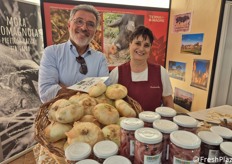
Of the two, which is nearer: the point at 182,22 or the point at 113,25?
the point at 113,25

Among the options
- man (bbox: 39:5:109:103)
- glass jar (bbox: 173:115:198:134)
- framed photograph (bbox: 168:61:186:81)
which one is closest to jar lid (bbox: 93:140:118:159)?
glass jar (bbox: 173:115:198:134)

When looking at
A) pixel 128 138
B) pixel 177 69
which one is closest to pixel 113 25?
pixel 177 69

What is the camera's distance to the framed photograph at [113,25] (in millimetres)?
1817

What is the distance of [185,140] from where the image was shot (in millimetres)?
480

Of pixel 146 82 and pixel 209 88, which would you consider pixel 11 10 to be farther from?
pixel 209 88

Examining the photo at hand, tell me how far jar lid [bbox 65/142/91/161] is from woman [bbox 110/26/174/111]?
916 mm

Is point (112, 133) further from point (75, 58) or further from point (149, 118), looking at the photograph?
point (75, 58)

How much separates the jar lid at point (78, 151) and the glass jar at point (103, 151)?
3cm

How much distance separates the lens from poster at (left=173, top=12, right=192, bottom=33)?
217 centimetres

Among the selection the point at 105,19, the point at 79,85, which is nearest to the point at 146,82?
the point at 79,85

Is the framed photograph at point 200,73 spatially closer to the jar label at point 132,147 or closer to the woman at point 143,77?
the woman at point 143,77

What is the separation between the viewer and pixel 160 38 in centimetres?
244

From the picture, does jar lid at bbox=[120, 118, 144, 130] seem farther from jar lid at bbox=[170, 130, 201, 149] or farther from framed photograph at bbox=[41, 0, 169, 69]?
framed photograph at bbox=[41, 0, 169, 69]

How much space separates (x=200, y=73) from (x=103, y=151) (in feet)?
6.12
